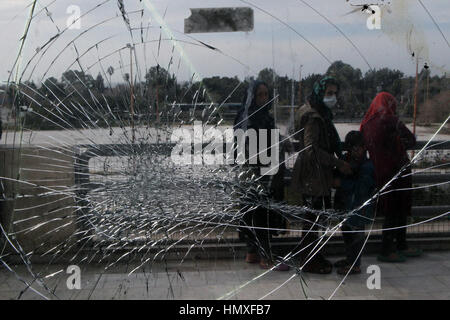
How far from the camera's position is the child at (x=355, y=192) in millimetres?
2479

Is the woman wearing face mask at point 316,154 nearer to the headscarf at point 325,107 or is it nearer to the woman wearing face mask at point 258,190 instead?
the headscarf at point 325,107

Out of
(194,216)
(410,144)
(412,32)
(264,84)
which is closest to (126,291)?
(194,216)

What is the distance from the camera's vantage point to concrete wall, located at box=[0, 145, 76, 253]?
2.61 meters

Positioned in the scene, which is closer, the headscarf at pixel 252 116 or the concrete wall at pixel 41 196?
the headscarf at pixel 252 116

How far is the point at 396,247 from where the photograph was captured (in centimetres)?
270

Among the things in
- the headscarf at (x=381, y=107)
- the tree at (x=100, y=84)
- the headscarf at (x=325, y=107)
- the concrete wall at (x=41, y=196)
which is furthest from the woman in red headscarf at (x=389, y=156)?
the concrete wall at (x=41, y=196)

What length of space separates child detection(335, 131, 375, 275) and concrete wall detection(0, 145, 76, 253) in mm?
1383

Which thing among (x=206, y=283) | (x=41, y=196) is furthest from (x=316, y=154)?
(x=41, y=196)

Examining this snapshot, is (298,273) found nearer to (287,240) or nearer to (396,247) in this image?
(287,240)

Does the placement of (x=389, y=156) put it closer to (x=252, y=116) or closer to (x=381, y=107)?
(x=381, y=107)

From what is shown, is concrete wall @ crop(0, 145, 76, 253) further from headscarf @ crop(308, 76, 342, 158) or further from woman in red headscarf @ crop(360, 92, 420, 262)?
woman in red headscarf @ crop(360, 92, 420, 262)

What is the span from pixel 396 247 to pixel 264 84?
3.77 ft

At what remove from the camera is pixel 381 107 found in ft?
7.93

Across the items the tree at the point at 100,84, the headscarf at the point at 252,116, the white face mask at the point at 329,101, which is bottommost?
the headscarf at the point at 252,116
